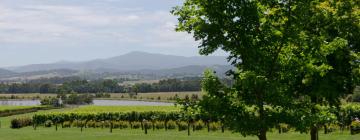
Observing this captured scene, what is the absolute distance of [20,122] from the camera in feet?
204

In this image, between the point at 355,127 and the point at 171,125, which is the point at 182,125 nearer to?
the point at 171,125

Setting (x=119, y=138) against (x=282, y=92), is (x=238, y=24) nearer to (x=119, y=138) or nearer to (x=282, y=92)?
(x=282, y=92)

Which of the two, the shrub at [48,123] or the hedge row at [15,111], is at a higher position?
the hedge row at [15,111]

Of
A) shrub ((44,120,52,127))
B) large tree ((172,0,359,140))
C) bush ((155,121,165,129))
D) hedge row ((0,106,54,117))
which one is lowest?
shrub ((44,120,52,127))

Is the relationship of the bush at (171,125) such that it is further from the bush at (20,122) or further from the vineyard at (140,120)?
the bush at (20,122)

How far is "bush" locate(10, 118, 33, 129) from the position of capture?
2418 inches

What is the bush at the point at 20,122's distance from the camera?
201 ft

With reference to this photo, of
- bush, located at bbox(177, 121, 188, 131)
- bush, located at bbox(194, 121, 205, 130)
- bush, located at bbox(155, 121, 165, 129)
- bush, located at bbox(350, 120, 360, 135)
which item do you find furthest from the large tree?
bush, located at bbox(155, 121, 165, 129)

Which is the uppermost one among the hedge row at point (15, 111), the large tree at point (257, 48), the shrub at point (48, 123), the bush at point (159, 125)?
the large tree at point (257, 48)

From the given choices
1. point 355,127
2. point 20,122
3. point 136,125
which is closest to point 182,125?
point 136,125

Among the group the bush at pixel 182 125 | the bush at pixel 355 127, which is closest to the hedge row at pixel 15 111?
the bush at pixel 182 125

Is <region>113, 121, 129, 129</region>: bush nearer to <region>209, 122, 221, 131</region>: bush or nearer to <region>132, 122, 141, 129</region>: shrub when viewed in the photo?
<region>132, 122, 141, 129</region>: shrub

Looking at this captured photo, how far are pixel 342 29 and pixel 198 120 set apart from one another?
29910 millimetres

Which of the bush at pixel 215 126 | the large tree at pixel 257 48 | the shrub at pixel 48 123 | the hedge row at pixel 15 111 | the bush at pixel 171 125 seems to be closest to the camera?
the large tree at pixel 257 48
